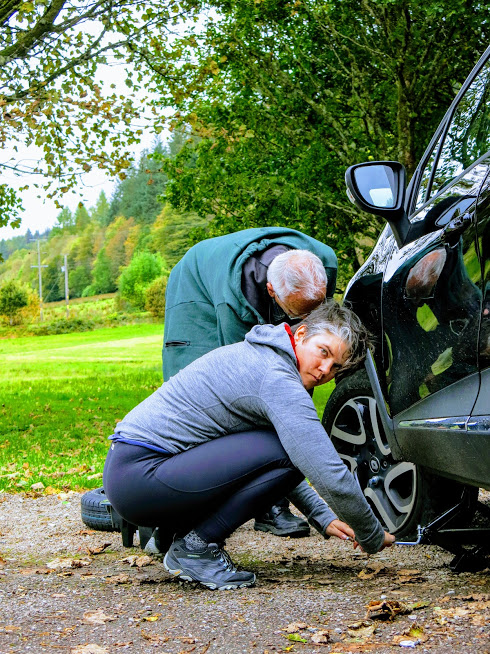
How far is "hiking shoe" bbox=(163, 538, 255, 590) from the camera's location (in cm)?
318

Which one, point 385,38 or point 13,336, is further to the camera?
point 13,336

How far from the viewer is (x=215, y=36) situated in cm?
1280

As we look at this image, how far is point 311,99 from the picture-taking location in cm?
1251

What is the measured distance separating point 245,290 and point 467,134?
1.20 m

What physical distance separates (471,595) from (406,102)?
9842 millimetres

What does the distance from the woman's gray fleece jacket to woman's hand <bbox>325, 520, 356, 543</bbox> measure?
75 millimetres

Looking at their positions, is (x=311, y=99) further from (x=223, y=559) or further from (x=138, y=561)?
(x=223, y=559)

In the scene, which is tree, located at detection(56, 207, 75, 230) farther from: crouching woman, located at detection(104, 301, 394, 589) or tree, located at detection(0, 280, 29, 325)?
crouching woman, located at detection(104, 301, 394, 589)

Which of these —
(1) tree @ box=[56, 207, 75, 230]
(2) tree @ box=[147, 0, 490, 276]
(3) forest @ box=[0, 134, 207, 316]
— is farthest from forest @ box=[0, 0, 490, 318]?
(1) tree @ box=[56, 207, 75, 230]

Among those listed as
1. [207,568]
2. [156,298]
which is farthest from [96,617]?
[156,298]

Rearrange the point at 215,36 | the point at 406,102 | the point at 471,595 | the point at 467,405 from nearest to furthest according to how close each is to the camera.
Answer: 1. the point at 467,405
2. the point at 471,595
3. the point at 406,102
4. the point at 215,36

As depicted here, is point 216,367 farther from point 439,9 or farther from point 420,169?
point 439,9

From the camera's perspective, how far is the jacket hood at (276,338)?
3037 mm

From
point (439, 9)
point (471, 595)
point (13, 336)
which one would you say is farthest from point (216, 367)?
point (13, 336)
